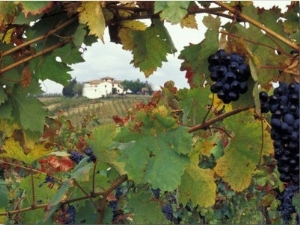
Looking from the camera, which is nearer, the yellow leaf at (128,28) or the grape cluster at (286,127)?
the grape cluster at (286,127)

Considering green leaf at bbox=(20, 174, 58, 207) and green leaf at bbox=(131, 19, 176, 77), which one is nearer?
green leaf at bbox=(131, 19, 176, 77)

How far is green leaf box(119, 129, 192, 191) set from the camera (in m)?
1.89

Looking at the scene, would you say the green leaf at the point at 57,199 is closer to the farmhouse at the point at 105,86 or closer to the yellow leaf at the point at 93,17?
the yellow leaf at the point at 93,17

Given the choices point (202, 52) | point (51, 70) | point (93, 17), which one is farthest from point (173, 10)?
point (51, 70)

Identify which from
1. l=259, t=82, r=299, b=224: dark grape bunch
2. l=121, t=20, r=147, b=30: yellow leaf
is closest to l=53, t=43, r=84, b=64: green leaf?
l=121, t=20, r=147, b=30: yellow leaf

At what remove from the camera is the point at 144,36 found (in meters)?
2.34

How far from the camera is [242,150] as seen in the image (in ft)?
7.25

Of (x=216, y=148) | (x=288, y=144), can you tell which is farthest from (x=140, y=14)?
(x=216, y=148)

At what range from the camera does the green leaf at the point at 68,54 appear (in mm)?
2480

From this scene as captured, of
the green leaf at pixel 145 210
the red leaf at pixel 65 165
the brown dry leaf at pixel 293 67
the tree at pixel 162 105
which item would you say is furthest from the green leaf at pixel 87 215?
the brown dry leaf at pixel 293 67

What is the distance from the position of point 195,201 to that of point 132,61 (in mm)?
608

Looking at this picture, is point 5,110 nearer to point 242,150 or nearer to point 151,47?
point 151,47

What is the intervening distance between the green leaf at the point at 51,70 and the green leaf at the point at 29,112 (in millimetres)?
112

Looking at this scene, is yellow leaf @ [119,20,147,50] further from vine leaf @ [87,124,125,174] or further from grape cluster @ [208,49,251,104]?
grape cluster @ [208,49,251,104]
